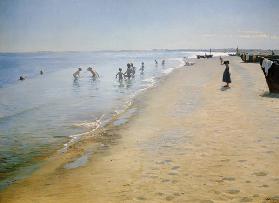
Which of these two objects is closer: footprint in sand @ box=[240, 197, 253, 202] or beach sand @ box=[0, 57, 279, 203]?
footprint in sand @ box=[240, 197, 253, 202]

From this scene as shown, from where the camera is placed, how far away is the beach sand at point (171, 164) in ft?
21.8

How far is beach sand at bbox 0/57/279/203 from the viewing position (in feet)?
21.8

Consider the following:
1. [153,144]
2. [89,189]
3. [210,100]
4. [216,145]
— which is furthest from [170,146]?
[210,100]

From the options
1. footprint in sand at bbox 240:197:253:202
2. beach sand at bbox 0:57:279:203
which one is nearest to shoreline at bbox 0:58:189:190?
beach sand at bbox 0:57:279:203

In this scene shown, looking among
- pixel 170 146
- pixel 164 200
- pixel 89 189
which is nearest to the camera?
pixel 164 200

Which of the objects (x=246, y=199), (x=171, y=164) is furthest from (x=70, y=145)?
(x=246, y=199)

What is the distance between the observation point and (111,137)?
1217 cm

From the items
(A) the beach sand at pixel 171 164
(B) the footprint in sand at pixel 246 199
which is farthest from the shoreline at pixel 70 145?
(B) the footprint in sand at pixel 246 199

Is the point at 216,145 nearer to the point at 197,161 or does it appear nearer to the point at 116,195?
the point at 197,161

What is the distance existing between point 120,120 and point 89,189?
28.2 feet

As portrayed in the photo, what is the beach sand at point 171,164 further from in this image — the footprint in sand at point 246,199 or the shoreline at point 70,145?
the shoreline at point 70,145

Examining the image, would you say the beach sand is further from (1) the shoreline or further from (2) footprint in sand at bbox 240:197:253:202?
(1) the shoreline

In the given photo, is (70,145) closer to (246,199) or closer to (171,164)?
(171,164)

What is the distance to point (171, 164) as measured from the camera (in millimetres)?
8375
